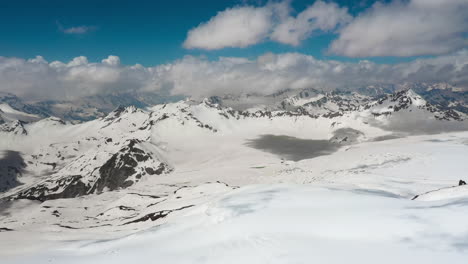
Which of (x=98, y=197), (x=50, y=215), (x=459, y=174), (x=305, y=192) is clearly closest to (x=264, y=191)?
(x=305, y=192)

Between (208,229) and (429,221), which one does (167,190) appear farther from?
(429,221)

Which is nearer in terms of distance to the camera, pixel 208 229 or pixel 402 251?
pixel 402 251

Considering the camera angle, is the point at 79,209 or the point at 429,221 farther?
the point at 79,209

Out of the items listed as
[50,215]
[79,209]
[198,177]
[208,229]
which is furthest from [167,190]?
[208,229]

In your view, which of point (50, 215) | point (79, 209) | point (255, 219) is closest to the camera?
point (255, 219)

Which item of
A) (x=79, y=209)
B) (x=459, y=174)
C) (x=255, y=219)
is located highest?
(x=255, y=219)

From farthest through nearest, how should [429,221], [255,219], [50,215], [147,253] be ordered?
[50,215], [255,219], [147,253], [429,221]

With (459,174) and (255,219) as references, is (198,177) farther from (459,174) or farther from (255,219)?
(255,219)

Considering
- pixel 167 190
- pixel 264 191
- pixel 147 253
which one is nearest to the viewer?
pixel 147 253

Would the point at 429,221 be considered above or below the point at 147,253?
above
